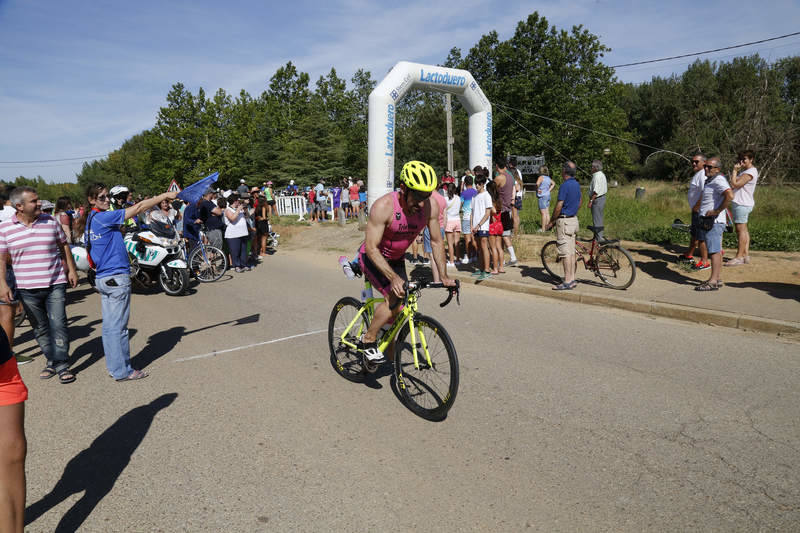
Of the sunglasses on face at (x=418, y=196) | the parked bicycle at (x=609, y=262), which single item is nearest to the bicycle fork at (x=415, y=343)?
the sunglasses on face at (x=418, y=196)

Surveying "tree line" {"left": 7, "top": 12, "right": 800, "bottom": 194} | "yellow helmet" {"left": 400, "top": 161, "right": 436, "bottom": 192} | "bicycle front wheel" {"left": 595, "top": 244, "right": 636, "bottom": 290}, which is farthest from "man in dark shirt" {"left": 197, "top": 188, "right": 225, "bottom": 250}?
"tree line" {"left": 7, "top": 12, "right": 800, "bottom": 194}

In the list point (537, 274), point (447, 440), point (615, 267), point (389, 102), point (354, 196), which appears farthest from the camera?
point (354, 196)

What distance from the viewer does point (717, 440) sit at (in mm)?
3607

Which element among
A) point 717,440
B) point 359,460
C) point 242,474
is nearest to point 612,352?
point 717,440

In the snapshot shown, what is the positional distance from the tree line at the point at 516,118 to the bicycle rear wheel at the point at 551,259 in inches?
1101

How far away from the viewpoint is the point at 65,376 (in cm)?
533

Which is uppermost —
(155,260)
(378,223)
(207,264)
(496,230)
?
(378,223)

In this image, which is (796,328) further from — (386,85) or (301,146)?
(301,146)

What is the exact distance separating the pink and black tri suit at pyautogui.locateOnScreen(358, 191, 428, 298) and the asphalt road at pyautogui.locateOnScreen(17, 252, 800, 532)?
108 cm

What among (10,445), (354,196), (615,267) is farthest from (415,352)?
(354,196)

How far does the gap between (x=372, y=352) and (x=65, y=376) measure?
338 centimetres

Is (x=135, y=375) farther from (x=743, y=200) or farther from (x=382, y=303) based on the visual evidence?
(x=743, y=200)

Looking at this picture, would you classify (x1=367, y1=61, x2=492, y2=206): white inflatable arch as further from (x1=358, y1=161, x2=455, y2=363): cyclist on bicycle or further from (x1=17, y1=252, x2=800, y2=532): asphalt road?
(x1=358, y1=161, x2=455, y2=363): cyclist on bicycle

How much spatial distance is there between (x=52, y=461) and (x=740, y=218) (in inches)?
399
